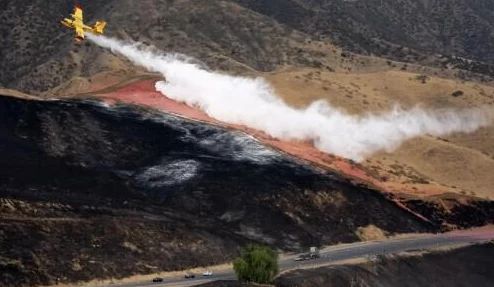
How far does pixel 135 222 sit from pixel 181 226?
5781 mm

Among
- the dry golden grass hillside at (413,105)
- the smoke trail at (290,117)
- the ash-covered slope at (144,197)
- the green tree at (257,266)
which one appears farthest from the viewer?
the smoke trail at (290,117)

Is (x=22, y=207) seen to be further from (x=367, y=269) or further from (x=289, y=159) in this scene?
(x=289, y=159)

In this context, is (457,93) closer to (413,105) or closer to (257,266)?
(413,105)

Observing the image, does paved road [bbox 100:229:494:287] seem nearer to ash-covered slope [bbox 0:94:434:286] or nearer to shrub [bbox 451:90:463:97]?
ash-covered slope [bbox 0:94:434:286]

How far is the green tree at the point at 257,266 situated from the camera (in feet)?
209

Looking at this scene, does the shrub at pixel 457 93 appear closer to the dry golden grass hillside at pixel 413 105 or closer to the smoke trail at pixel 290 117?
the dry golden grass hillside at pixel 413 105

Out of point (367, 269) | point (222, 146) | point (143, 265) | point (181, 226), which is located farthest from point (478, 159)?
point (143, 265)

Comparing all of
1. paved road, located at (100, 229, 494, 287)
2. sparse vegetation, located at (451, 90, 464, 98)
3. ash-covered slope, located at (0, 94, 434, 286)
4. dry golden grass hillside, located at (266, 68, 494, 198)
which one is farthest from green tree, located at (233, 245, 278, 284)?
sparse vegetation, located at (451, 90, 464, 98)

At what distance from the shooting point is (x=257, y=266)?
6372 centimetres

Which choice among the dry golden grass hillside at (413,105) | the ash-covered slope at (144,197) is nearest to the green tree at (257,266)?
the ash-covered slope at (144,197)

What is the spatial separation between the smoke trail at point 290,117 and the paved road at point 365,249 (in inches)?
933

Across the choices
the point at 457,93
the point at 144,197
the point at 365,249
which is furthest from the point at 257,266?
the point at 457,93

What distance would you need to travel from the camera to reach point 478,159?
125062 mm

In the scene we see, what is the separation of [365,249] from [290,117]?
1610 inches
